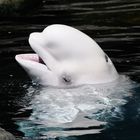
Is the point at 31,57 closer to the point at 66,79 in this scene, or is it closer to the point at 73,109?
the point at 66,79

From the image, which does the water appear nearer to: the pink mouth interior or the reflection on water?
the reflection on water

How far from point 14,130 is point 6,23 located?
279 inches

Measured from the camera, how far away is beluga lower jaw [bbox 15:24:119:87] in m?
7.76

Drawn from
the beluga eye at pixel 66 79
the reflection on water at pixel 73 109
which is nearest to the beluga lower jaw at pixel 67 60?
the beluga eye at pixel 66 79

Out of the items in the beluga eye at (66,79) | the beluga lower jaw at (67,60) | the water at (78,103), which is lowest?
the water at (78,103)

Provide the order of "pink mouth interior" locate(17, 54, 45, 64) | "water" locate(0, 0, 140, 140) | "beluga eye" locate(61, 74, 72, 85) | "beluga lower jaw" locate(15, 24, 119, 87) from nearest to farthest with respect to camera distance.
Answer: "water" locate(0, 0, 140, 140) → "beluga lower jaw" locate(15, 24, 119, 87) → "beluga eye" locate(61, 74, 72, 85) → "pink mouth interior" locate(17, 54, 45, 64)

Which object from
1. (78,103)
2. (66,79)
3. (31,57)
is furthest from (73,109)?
(31,57)

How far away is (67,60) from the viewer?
7844 millimetres

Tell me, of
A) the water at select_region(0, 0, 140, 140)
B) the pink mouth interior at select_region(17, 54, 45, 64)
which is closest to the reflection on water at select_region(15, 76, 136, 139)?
the water at select_region(0, 0, 140, 140)

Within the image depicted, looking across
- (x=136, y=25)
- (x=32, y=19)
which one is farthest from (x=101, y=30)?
(x=32, y=19)

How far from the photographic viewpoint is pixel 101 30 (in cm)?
1224

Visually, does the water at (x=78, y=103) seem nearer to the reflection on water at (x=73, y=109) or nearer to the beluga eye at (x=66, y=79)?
the reflection on water at (x=73, y=109)

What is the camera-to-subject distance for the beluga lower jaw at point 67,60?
776 cm

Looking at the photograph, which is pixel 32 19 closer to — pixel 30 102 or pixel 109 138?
pixel 30 102
